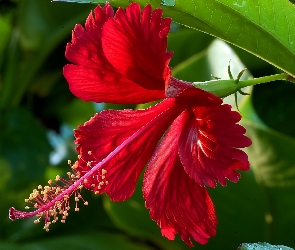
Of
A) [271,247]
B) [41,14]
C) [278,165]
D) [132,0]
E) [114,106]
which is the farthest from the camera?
[41,14]

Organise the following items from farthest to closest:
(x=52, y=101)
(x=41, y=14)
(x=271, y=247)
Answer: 1. (x=52, y=101)
2. (x=41, y=14)
3. (x=271, y=247)

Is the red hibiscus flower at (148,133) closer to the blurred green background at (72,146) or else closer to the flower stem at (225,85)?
the flower stem at (225,85)

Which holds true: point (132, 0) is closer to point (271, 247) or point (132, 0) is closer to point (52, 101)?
point (271, 247)

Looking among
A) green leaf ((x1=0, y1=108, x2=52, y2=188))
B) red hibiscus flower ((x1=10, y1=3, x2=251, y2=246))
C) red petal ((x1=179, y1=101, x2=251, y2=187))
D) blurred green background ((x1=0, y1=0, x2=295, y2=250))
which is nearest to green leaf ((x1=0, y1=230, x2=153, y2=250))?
blurred green background ((x1=0, y1=0, x2=295, y2=250))

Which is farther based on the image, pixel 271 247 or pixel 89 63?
pixel 89 63

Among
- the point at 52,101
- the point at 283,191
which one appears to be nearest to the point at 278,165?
the point at 283,191

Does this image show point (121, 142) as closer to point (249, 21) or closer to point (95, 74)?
Answer: point (95, 74)

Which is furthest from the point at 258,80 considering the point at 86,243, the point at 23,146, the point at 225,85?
the point at 23,146
